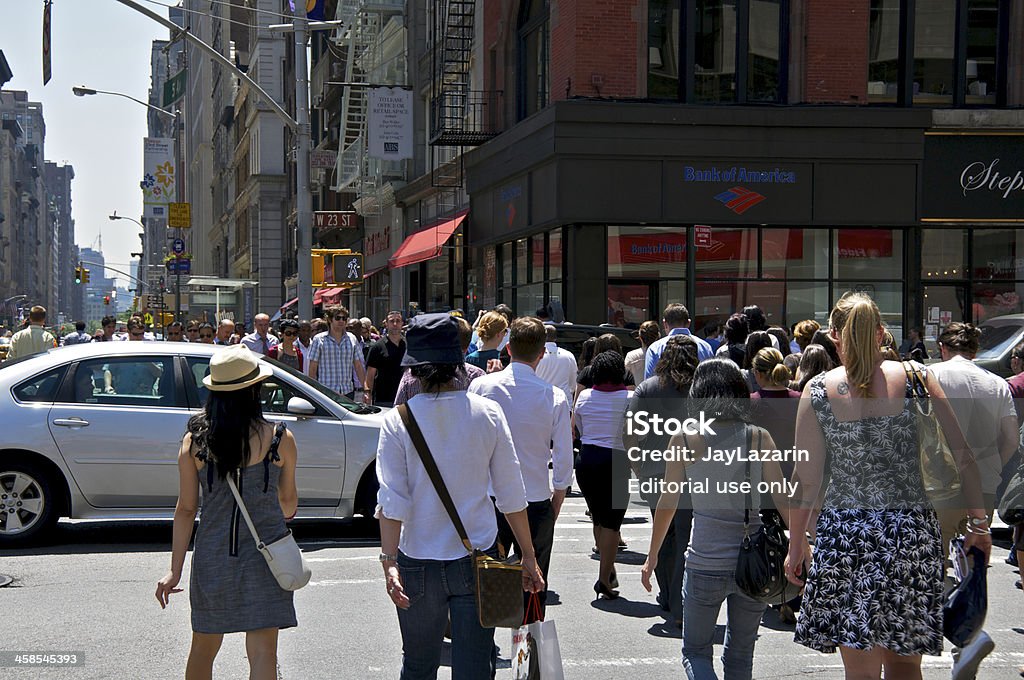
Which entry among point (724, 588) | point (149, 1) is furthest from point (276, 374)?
point (149, 1)

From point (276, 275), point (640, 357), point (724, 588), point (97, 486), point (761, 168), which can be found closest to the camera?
point (724, 588)

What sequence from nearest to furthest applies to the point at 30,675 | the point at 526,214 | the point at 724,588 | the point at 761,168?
the point at 724,588 → the point at 30,675 → the point at 761,168 → the point at 526,214

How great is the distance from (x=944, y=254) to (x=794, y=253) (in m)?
3.12

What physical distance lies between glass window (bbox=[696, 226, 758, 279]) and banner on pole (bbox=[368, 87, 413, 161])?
11.6 meters

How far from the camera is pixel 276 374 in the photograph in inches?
393

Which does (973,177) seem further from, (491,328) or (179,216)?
(179,216)

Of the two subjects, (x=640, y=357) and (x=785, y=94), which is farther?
(x=785, y=94)

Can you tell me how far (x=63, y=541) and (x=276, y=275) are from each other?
5476cm

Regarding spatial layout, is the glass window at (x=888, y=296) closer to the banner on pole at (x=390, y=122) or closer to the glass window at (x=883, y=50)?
the glass window at (x=883, y=50)

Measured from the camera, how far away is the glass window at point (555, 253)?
22.2m

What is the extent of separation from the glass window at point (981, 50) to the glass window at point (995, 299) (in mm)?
3657

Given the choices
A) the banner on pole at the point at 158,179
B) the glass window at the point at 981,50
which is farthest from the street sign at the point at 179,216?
the glass window at the point at 981,50

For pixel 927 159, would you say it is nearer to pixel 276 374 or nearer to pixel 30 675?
pixel 276 374

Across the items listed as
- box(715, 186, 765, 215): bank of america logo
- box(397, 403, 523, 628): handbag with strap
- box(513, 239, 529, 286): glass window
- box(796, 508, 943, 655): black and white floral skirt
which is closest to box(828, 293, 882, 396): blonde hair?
box(796, 508, 943, 655): black and white floral skirt
